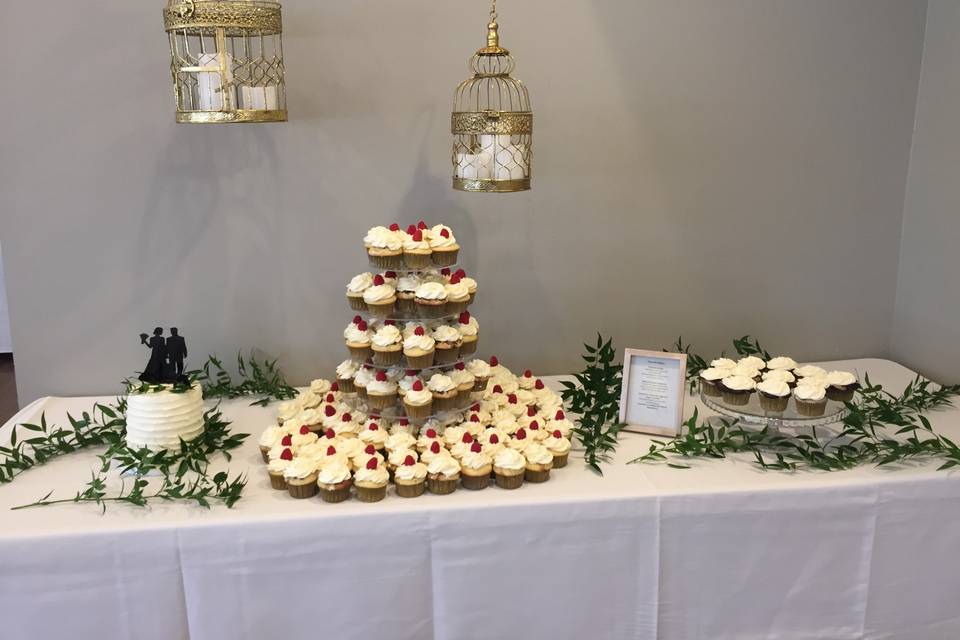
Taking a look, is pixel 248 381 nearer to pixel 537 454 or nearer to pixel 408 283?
pixel 408 283

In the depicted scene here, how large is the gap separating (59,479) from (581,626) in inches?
41.0

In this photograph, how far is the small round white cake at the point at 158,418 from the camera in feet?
5.40

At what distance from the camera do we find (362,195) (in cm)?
207

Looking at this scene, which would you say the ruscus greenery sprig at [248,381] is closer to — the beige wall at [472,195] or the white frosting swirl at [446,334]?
the beige wall at [472,195]

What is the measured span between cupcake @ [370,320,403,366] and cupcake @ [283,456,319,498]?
0.81ft

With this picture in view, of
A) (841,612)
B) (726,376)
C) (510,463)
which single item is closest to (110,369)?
(510,463)

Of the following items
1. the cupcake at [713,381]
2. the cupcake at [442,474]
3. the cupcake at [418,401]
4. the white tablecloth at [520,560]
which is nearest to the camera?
the white tablecloth at [520,560]

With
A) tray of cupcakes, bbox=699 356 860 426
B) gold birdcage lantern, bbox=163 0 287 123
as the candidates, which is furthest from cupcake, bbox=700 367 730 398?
gold birdcage lantern, bbox=163 0 287 123

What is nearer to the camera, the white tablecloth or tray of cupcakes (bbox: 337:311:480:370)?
the white tablecloth

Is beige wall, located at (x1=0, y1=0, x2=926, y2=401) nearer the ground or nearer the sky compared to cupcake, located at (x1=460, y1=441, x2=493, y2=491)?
nearer the sky

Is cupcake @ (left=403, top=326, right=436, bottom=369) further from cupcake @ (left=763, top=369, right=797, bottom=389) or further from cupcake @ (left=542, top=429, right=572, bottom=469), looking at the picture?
cupcake @ (left=763, top=369, right=797, bottom=389)

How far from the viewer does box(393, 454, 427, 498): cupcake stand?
156cm

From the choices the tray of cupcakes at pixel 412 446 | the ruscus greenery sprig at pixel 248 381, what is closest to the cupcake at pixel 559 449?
the tray of cupcakes at pixel 412 446

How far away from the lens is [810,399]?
1.71m
